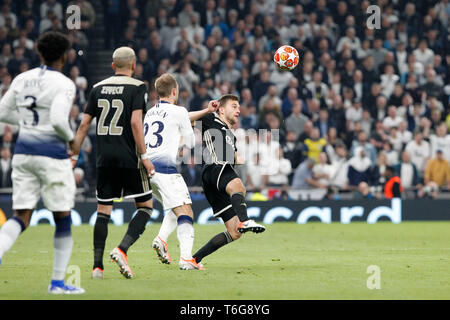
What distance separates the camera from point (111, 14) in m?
23.7

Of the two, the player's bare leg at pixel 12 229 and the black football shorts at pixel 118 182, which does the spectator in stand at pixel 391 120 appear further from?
the player's bare leg at pixel 12 229

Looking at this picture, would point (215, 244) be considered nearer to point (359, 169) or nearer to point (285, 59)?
point (285, 59)

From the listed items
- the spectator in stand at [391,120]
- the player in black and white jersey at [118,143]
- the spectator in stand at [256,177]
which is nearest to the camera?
the player in black and white jersey at [118,143]

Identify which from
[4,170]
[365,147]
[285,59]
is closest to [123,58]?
[285,59]

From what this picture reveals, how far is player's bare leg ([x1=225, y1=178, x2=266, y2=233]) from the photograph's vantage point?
9078mm

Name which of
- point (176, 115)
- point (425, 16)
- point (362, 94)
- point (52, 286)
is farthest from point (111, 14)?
point (52, 286)

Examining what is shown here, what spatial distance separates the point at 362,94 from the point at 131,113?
1448cm

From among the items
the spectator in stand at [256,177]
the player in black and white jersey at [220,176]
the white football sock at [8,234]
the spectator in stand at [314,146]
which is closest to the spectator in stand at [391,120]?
the spectator in stand at [314,146]

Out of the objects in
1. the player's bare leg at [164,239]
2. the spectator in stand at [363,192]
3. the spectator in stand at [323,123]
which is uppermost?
the spectator in stand at [323,123]

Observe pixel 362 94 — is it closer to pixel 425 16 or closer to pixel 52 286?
pixel 425 16

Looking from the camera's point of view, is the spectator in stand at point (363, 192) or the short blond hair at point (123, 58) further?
the spectator in stand at point (363, 192)

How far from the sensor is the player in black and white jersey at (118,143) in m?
8.31

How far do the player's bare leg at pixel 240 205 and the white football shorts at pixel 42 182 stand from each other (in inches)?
101

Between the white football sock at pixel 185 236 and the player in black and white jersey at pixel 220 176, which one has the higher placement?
the player in black and white jersey at pixel 220 176
